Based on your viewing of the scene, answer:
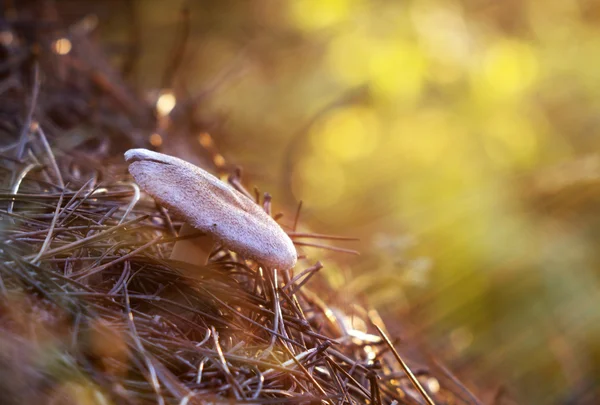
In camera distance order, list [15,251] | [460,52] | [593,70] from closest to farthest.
Answer: 1. [15,251]
2. [460,52]
3. [593,70]

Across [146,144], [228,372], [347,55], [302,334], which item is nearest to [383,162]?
[347,55]

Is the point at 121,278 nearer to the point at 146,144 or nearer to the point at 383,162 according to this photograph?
the point at 146,144

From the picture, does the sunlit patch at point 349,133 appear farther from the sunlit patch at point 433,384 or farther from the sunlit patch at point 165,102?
the sunlit patch at point 433,384

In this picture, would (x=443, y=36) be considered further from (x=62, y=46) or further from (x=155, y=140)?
(x=62, y=46)

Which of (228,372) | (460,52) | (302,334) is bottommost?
(302,334)

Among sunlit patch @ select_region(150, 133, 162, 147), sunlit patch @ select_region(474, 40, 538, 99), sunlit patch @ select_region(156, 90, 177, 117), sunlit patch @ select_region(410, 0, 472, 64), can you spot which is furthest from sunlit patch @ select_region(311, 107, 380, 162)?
sunlit patch @ select_region(150, 133, 162, 147)

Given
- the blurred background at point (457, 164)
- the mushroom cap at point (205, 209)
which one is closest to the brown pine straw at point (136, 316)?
the mushroom cap at point (205, 209)

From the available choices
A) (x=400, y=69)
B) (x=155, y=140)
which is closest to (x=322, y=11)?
(x=400, y=69)
